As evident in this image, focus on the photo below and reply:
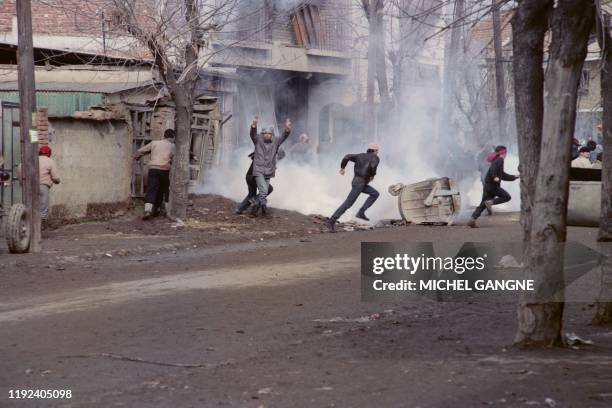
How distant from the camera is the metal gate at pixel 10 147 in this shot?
56.7 feet

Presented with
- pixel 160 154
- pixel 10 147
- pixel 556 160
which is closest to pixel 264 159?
pixel 160 154

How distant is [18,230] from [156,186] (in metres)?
5.63

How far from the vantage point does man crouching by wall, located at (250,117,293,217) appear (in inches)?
819

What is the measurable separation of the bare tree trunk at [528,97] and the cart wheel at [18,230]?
27.9ft

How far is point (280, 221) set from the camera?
69.1 feet

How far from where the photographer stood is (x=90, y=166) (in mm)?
20438

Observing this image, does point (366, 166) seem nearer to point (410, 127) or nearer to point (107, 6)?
point (107, 6)

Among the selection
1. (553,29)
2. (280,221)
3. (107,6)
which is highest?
(107,6)

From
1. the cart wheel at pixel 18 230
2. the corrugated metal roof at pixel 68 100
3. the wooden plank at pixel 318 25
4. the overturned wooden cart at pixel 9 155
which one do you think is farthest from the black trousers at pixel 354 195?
the wooden plank at pixel 318 25

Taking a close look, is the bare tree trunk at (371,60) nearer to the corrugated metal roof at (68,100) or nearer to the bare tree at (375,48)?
the bare tree at (375,48)

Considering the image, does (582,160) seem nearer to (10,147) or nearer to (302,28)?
(10,147)

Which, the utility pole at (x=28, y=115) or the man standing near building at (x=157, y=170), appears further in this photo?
the man standing near building at (x=157, y=170)

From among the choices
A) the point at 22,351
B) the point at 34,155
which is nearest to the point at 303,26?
the point at 34,155

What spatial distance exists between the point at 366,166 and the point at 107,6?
5902 mm
